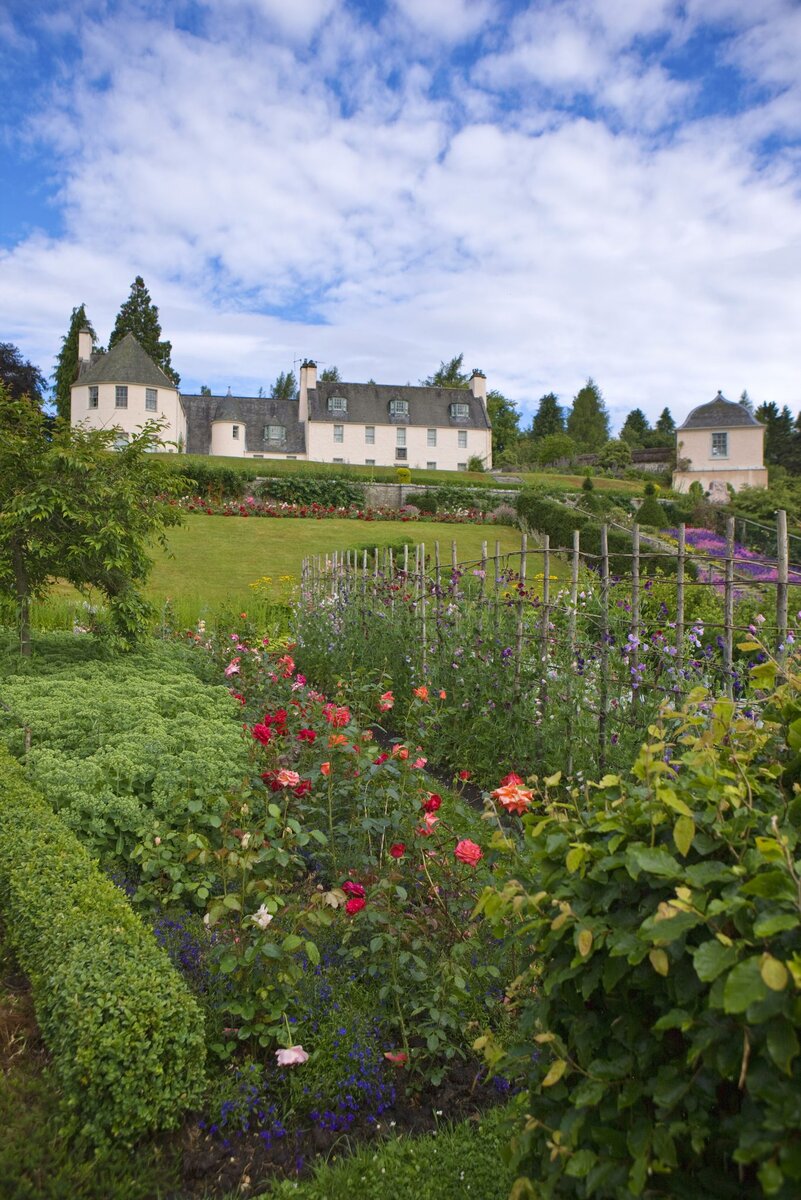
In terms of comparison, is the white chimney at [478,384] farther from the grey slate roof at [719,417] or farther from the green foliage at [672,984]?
the green foliage at [672,984]

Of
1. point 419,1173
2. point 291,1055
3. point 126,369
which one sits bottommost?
point 419,1173

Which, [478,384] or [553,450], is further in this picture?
[553,450]

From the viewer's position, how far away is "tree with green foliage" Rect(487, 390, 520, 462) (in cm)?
5803

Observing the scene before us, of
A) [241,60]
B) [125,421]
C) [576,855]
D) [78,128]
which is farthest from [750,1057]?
[125,421]

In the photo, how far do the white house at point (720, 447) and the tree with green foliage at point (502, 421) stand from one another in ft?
53.6

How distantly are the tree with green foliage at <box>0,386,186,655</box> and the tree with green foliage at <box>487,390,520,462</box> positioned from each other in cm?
5107

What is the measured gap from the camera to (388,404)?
45562 mm

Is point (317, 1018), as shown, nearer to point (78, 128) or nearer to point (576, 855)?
point (576, 855)

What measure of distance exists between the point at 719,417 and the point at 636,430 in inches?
997

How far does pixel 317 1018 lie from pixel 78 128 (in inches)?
310

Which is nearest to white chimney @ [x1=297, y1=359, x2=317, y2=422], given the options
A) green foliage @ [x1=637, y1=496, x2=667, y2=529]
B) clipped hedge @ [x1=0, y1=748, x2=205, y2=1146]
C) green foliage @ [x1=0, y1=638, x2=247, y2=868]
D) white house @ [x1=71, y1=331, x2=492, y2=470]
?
white house @ [x1=71, y1=331, x2=492, y2=470]

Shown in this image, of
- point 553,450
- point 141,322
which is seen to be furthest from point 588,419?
point 141,322

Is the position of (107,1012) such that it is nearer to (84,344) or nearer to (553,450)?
(84,344)

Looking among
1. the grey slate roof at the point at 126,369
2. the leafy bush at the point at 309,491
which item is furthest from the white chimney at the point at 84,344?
the leafy bush at the point at 309,491
